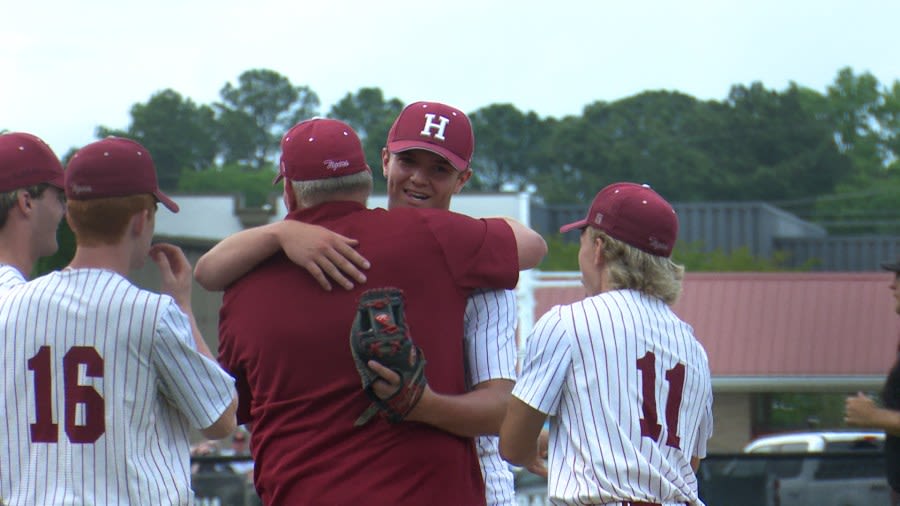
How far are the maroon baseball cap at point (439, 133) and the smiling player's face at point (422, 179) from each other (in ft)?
0.15

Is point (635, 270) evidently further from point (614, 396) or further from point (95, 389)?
point (95, 389)

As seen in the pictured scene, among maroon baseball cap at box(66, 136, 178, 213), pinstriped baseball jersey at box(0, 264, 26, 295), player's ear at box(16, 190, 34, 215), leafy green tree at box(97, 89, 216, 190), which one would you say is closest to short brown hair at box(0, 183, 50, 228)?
player's ear at box(16, 190, 34, 215)

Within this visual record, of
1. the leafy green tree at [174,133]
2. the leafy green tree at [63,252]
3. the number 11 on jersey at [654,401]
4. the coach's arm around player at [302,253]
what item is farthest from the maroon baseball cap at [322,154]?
the leafy green tree at [174,133]

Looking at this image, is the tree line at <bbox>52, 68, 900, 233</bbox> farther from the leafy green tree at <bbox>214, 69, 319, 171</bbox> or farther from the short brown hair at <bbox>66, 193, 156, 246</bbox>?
the short brown hair at <bbox>66, 193, 156, 246</bbox>

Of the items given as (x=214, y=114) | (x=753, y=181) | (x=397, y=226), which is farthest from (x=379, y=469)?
(x=214, y=114)

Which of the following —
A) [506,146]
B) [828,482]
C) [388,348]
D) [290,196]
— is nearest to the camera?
[388,348]

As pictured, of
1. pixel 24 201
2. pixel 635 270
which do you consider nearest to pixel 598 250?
pixel 635 270

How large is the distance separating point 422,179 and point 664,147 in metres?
90.8

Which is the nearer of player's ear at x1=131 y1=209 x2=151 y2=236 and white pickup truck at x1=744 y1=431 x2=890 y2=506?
player's ear at x1=131 y1=209 x2=151 y2=236

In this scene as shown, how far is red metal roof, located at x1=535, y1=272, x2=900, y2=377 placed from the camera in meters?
30.2

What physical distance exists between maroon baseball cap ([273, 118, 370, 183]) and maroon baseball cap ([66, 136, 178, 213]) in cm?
37

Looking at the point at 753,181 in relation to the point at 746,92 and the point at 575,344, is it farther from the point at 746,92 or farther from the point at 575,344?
the point at 575,344

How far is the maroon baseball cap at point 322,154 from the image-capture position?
3.89 m

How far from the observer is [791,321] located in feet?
103
